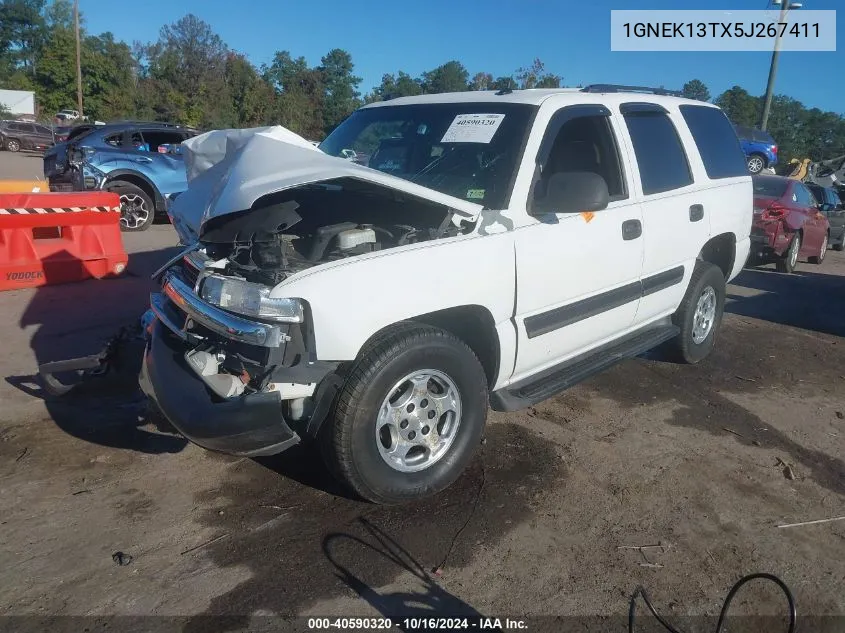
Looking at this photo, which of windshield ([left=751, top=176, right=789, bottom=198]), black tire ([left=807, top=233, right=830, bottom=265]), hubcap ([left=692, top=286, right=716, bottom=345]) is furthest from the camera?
black tire ([left=807, top=233, right=830, bottom=265])

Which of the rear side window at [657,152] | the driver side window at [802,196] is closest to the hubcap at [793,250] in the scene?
the driver side window at [802,196]

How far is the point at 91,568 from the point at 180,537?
39cm

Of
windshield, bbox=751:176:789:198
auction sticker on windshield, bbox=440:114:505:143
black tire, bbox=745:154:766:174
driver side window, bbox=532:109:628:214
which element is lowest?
black tire, bbox=745:154:766:174

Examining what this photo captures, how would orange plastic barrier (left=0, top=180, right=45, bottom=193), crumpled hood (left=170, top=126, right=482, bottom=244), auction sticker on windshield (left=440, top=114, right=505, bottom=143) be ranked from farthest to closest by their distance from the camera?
orange plastic barrier (left=0, top=180, right=45, bottom=193) < auction sticker on windshield (left=440, top=114, right=505, bottom=143) < crumpled hood (left=170, top=126, right=482, bottom=244)

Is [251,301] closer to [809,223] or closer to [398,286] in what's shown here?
[398,286]

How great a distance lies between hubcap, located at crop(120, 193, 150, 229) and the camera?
36.9ft

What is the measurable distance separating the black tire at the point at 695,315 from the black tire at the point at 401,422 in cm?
251

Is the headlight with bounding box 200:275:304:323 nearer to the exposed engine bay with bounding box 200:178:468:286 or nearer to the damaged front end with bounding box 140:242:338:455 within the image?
the damaged front end with bounding box 140:242:338:455

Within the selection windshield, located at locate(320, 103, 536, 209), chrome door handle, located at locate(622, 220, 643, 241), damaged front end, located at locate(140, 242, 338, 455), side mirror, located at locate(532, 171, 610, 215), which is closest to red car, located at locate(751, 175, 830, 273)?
chrome door handle, located at locate(622, 220, 643, 241)

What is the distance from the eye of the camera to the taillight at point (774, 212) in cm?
1063

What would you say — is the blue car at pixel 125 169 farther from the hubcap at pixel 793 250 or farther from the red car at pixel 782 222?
the hubcap at pixel 793 250

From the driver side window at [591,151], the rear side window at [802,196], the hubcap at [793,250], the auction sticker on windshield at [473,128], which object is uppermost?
the auction sticker on windshield at [473,128]

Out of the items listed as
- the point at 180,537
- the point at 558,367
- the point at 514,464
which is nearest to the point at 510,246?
the point at 558,367

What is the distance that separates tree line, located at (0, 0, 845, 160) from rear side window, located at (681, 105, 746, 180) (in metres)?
19.6
